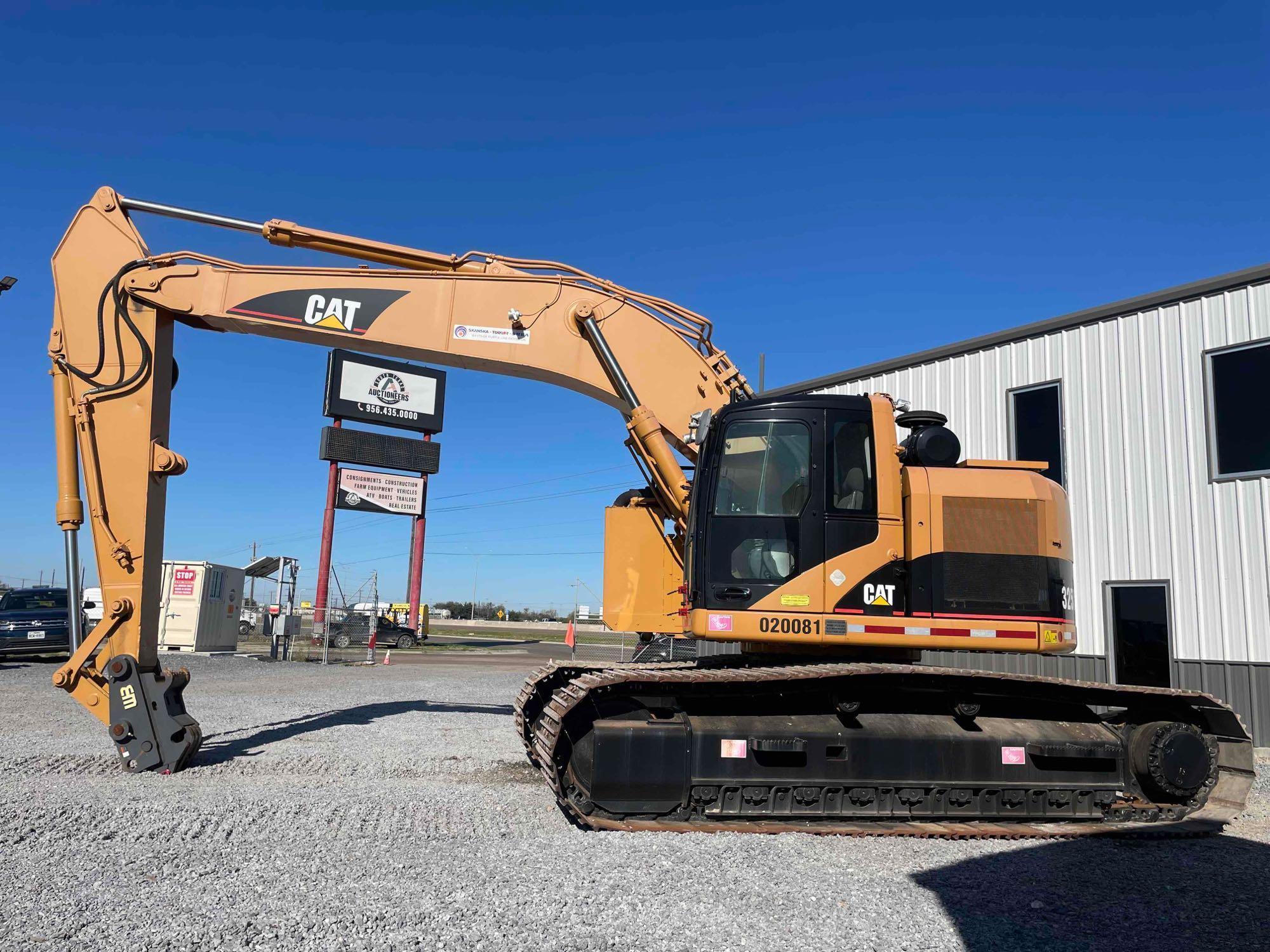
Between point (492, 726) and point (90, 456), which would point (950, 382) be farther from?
point (90, 456)

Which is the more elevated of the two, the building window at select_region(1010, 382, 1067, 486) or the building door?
the building window at select_region(1010, 382, 1067, 486)

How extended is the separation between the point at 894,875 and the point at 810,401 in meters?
3.52

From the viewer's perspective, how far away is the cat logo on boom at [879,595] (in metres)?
6.89

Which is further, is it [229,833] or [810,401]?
[810,401]

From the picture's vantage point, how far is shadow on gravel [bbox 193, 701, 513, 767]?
29.1 feet

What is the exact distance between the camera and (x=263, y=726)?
423 inches

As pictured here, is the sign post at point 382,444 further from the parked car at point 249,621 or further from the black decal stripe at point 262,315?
the black decal stripe at point 262,315

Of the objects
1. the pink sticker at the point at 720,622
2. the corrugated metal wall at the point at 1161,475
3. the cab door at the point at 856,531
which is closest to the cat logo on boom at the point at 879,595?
the cab door at the point at 856,531

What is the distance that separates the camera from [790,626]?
671cm

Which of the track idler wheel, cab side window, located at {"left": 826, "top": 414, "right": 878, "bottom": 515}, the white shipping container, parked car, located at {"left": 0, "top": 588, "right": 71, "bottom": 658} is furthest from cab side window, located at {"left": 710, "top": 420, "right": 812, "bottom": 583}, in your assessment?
the white shipping container

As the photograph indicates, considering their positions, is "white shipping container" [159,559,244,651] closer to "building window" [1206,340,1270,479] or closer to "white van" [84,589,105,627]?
"white van" [84,589,105,627]

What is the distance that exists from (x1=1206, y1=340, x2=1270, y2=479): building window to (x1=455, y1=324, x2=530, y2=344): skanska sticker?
925 cm

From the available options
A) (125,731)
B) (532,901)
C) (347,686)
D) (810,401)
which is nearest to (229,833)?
(532,901)

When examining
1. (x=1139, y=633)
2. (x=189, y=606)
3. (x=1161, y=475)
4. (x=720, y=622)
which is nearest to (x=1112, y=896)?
(x=720, y=622)
